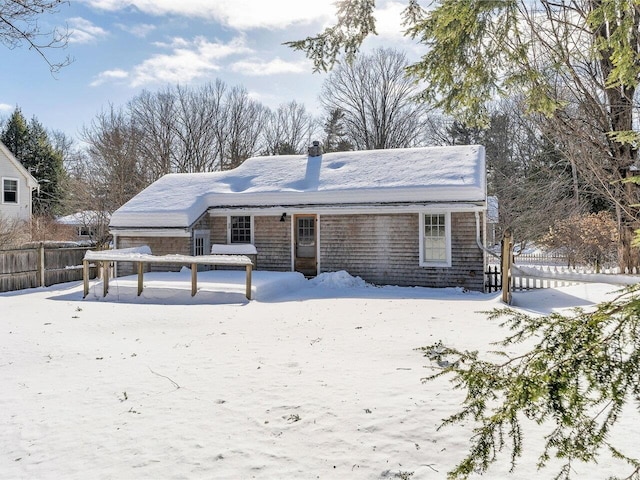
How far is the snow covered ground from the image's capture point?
3424mm

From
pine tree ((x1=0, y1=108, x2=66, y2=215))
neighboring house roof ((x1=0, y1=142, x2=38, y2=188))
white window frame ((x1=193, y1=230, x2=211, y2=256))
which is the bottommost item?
white window frame ((x1=193, y1=230, x2=211, y2=256))

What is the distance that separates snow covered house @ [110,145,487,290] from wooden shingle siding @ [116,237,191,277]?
0.04 metres

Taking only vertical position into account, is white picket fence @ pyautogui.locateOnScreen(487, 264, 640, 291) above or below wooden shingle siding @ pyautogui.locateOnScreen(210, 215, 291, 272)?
below

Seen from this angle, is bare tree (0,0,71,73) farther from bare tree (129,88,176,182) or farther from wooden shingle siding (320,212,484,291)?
bare tree (129,88,176,182)

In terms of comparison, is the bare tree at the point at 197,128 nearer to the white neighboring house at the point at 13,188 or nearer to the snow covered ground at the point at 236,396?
the white neighboring house at the point at 13,188

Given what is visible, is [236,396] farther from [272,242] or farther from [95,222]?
[95,222]

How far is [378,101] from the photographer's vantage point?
35.9 meters

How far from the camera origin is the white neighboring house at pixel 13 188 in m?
23.7

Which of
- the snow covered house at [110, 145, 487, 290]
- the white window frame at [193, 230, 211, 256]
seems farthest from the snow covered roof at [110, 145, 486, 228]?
the white window frame at [193, 230, 211, 256]

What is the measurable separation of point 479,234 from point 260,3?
977cm

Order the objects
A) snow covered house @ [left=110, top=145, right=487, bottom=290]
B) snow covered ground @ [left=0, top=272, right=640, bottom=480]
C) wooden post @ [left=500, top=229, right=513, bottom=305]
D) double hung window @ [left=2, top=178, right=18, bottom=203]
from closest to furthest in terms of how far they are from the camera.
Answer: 1. snow covered ground @ [left=0, top=272, right=640, bottom=480]
2. wooden post @ [left=500, top=229, right=513, bottom=305]
3. snow covered house @ [left=110, top=145, right=487, bottom=290]
4. double hung window @ [left=2, top=178, right=18, bottom=203]

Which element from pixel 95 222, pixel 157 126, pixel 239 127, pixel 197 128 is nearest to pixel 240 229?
pixel 95 222

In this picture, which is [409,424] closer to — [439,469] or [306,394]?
[439,469]

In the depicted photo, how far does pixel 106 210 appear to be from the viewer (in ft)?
81.1
